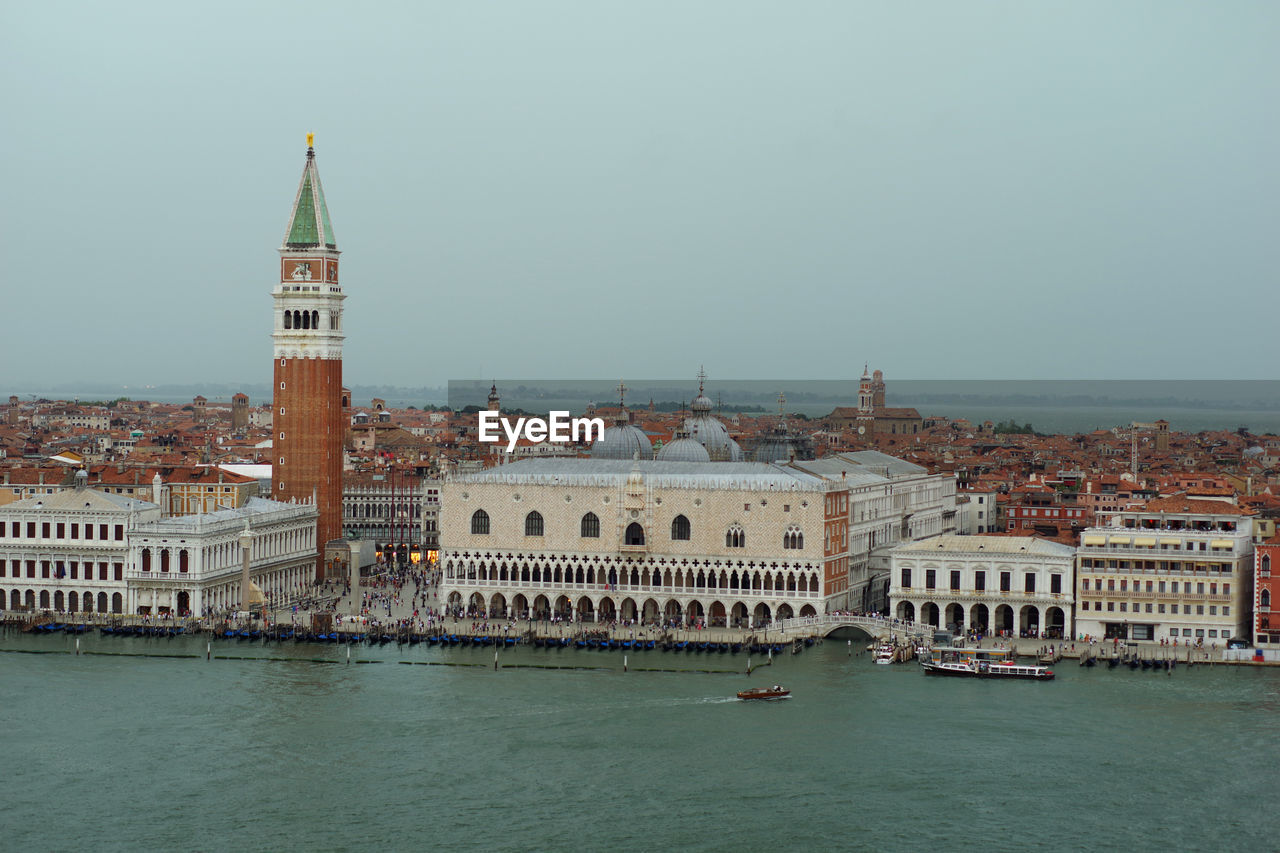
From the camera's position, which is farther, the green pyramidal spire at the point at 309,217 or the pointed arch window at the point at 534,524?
the green pyramidal spire at the point at 309,217

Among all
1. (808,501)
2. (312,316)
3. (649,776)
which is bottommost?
(649,776)

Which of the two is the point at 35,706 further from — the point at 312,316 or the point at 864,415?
the point at 864,415

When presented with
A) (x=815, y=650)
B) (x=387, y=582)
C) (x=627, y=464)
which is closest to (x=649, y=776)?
(x=815, y=650)

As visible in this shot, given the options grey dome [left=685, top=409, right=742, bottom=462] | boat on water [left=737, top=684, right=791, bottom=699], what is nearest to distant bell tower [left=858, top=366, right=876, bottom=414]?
grey dome [left=685, top=409, right=742, bottom=462]

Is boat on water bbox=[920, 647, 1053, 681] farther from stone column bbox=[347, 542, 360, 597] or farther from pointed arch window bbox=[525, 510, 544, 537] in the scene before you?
stone column bbox=[347, 542, 360, 597]

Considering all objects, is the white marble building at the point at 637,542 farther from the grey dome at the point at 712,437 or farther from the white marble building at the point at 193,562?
the grey dome at the point at 712,437

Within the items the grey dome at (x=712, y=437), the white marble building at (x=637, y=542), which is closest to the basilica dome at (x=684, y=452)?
the grey dome at (x=712, y=437)
